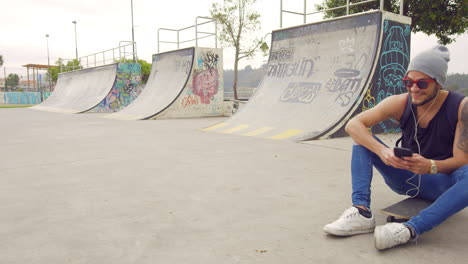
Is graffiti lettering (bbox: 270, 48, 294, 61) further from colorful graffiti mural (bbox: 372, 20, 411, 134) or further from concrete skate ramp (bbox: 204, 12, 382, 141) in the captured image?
colorful graffiti mural (bbox: 372, 20, 411, 134)

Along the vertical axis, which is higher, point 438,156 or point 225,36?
point 225,36

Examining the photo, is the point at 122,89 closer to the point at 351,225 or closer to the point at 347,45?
the point at 347,45

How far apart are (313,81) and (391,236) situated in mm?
7395

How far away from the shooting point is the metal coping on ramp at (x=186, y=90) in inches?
568

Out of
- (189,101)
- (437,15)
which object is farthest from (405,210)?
(437,15)

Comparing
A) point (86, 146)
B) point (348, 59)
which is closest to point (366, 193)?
point (86, 146)

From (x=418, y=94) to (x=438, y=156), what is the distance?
0.46 meters

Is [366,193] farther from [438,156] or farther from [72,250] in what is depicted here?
[72,250]

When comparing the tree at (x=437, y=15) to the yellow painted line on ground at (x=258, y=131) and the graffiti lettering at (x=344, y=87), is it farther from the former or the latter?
the yellow painted line on ground at (x=258, y=131)

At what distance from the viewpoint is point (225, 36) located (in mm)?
29516

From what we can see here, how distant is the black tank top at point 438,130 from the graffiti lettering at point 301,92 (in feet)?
20.9

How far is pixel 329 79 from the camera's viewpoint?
28.8ft

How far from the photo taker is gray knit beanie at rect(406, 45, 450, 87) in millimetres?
2164

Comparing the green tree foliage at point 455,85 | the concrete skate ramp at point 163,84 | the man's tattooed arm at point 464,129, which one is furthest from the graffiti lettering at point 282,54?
the man's tattooed arm at point 464,129
